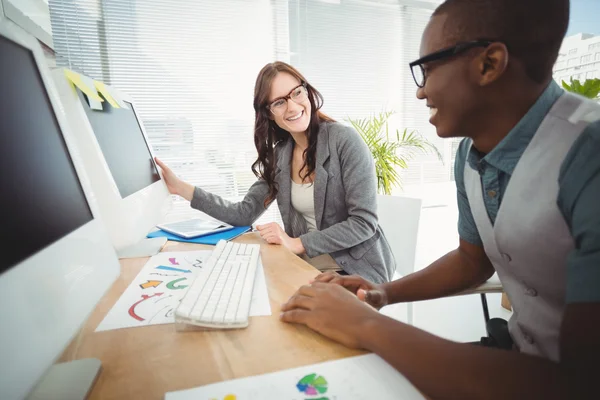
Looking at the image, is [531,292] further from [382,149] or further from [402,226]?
[382,149]

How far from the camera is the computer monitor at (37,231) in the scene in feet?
1.19

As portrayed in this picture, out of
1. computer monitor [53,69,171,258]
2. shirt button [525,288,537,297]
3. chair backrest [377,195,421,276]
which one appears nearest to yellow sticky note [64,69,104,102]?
computer monitor [53,69,171,258]

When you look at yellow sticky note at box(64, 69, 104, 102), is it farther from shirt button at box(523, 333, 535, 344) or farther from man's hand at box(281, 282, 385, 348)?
shirt button at box(523, 333, 535, 344)

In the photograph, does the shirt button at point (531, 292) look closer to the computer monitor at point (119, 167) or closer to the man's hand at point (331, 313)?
the man's hand at point (331, 313)

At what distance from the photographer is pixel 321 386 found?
1.48 ft

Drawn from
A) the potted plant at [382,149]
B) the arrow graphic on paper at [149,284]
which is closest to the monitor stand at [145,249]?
the arrow graphic on paper at [149,284]

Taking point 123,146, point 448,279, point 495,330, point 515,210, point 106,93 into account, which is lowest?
point 495,330

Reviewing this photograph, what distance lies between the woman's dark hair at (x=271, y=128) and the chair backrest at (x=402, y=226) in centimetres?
44

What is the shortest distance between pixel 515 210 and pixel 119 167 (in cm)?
99

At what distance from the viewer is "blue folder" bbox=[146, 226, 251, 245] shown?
1.24 m

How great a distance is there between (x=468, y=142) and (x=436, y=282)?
37cm

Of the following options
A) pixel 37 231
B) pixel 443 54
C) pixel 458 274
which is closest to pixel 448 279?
pixel 458 274

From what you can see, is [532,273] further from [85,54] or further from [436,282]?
Answer: [85,54]

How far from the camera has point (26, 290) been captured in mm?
387
